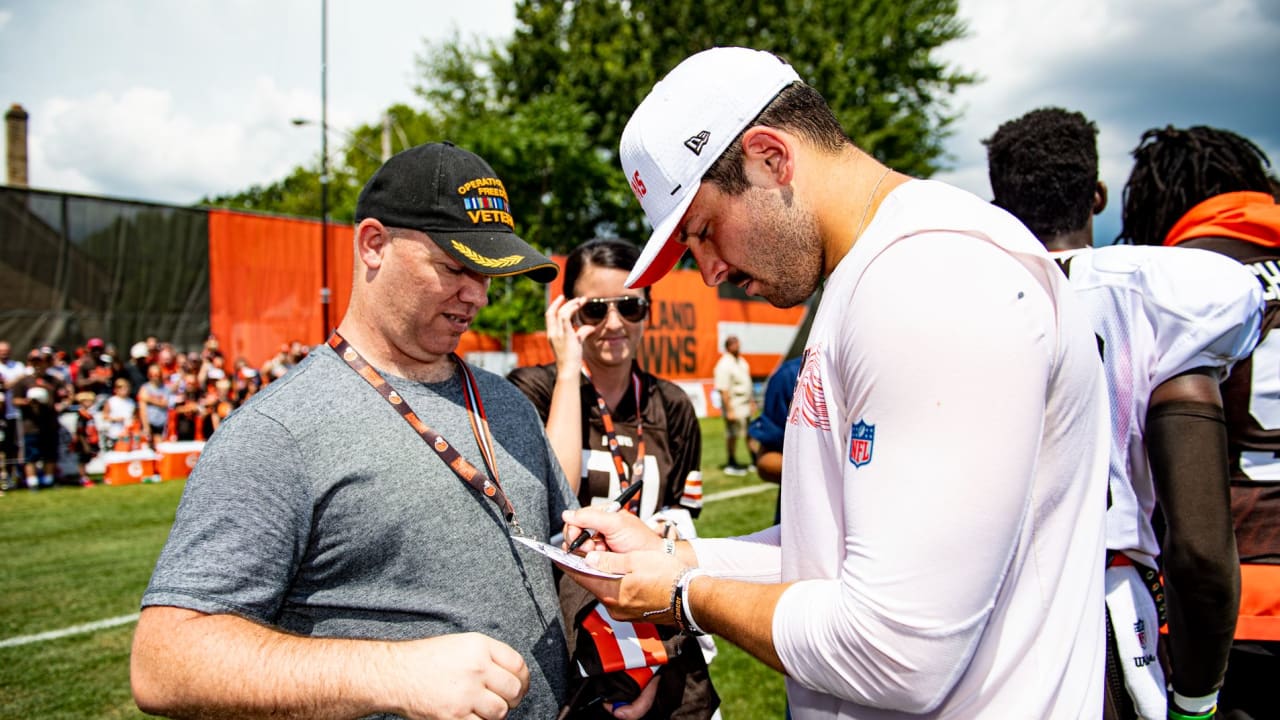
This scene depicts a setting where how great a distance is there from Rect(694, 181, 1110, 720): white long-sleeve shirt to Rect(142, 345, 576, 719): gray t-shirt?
34.5 inches

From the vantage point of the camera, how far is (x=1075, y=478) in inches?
52.7

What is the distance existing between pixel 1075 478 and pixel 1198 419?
90 cm

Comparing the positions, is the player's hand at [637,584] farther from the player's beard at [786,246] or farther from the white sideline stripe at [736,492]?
the white sideline stripe at [736,492]

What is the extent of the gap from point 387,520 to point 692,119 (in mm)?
1157

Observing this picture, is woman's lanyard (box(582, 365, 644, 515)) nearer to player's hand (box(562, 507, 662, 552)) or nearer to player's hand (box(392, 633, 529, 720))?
player's hand (box(562, 507, 662, 552))

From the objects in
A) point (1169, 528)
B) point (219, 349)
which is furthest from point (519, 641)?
point (219, 349)

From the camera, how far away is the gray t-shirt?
5.29 feet

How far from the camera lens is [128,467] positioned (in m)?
13.4

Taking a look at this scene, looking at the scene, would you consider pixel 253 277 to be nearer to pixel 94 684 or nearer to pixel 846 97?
pixel 94 684

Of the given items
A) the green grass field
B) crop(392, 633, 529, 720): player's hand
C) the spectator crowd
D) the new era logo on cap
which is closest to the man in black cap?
crop(392, 633, 529, 720): player's hand

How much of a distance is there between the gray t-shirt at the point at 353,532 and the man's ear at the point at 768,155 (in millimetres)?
1087

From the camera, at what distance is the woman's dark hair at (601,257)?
369 cm

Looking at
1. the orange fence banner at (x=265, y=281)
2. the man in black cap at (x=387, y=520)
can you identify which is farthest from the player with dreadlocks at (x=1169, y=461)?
the orange fence banner at (x=265, y=281)

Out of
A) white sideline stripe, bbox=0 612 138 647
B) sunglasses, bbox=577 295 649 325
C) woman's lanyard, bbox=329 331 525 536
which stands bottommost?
white sideline stripe, bbox=0 612 138 647
